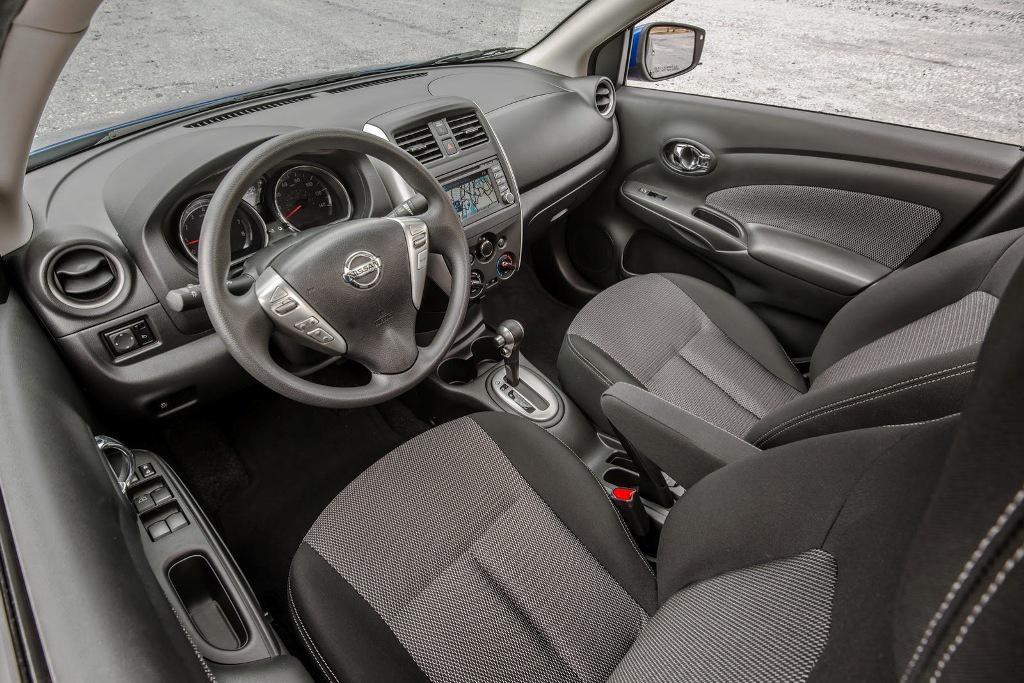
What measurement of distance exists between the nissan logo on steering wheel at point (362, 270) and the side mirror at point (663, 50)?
148 cm

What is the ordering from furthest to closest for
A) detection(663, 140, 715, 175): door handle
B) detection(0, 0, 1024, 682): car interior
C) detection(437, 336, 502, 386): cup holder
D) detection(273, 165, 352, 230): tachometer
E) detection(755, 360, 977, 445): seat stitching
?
1. detection(663, 140, 715, 175): door handle
2. detection(437, 336, 502, 386): cup holder
3. detection(273, 165, 352, 230): tachometer
4. detection(755, 360, 977, 445): seat stitching
5. detection(0, 0, 1024, 682): car interior

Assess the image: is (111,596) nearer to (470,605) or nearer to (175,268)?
(470,605)

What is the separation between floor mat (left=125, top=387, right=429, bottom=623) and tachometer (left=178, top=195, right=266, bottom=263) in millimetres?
520

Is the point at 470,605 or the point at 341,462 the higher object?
the point at 470,605

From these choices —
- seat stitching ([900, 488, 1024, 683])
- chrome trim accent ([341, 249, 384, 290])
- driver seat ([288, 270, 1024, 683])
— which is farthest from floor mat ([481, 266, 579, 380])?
seat stitching ([900, 488, 1024, 683])

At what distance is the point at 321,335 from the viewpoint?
1.17 m

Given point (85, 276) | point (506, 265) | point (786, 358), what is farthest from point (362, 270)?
point (786, 358)

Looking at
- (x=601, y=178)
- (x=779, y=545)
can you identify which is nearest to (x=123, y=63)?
(x=601, y=178)

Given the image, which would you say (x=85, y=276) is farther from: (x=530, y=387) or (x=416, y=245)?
(x=530, y=387)

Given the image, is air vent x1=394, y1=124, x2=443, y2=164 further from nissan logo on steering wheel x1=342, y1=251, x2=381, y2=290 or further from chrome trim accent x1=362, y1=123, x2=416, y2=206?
nissan logo on steering wheel x1=342, y1=251, x2=381, y2=290

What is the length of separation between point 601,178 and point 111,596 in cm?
191

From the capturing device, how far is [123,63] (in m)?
1.86

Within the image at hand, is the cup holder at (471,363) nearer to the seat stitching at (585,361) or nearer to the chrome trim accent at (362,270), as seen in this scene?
the seat stitching at (585,361)

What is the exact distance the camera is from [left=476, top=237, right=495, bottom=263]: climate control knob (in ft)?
5.77
